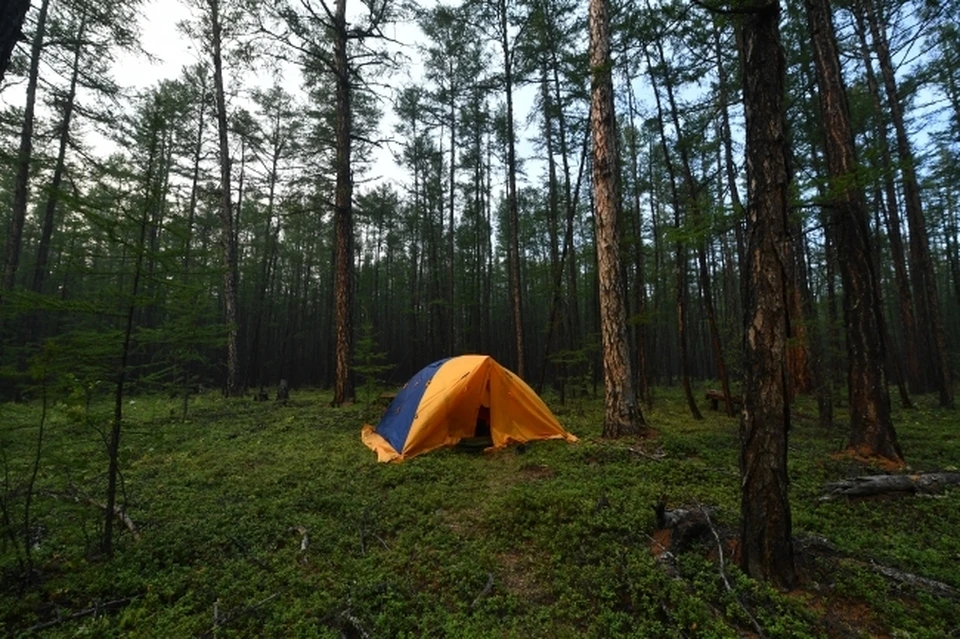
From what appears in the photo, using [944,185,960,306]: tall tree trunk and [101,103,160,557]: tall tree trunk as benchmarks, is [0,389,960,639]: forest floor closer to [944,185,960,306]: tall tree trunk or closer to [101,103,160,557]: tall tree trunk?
[101,103,160,557]: tall tree trunk

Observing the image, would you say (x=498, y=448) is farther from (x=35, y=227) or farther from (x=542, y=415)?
(x=35, y=227)

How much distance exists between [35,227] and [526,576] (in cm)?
3074

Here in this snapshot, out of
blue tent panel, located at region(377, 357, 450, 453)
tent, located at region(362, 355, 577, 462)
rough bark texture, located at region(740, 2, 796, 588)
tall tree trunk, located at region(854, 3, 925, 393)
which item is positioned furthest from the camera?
tall tree trunk, located at region(854, 3, 925, 393)

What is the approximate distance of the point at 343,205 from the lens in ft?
34.3

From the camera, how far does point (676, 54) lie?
9062 mm

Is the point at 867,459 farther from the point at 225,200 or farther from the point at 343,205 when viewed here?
the point at 225,200

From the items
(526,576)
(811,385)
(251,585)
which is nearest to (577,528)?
(526,576)

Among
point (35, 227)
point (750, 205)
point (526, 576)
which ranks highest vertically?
point (35, 227)

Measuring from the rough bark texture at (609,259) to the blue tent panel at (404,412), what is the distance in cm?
307

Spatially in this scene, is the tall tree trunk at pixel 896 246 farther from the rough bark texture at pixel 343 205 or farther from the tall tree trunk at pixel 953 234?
the rough bark texture at pixel 343 205

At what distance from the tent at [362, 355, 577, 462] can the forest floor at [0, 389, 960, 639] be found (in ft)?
2.65

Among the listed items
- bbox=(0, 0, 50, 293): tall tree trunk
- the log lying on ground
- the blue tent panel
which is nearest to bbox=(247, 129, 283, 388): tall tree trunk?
bbox=(0, 0, 50, 293): tall tree trunk

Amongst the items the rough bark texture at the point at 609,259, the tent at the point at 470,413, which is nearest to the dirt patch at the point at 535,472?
the tent at the point at 470,413

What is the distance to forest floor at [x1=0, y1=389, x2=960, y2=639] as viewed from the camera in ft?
7.70
